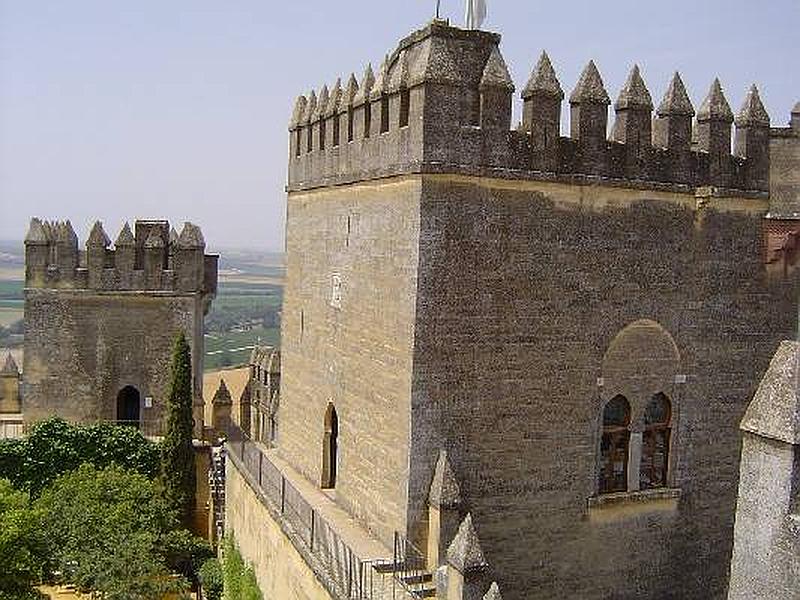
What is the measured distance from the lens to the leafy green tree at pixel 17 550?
18.0 meters

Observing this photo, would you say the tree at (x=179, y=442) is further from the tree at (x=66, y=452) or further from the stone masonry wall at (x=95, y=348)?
the stone masonry wall at (x=95, y=348)

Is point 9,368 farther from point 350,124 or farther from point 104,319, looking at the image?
point 350,124

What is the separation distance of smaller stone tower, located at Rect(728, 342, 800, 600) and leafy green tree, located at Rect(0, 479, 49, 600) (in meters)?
14.6

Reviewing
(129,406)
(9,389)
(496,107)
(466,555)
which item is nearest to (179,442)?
(129,406)

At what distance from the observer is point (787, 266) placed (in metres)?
14.5

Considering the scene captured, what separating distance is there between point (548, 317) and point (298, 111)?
782cm

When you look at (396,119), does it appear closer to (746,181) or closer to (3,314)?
(746,181)

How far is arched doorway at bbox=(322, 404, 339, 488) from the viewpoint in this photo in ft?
51.8

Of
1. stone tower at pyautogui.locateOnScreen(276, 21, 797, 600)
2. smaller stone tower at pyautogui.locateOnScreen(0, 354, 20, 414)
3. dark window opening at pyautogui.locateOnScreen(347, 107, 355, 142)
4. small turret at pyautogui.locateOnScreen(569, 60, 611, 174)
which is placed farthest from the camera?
smaller stone tower at pyautogui.locateOnScreen(0, 354, 20, 414)

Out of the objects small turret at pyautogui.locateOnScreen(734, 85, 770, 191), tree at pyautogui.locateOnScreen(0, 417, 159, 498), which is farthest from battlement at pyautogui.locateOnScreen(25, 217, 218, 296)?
small turret at pyautogui.locateOnScreen(734, 85, 770, 191)

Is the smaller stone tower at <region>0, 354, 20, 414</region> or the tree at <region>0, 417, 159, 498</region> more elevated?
the smaller stone tower at <region>0, 354, 20, 414</region>

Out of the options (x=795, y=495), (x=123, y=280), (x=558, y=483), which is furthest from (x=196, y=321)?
(x=795, y=495)

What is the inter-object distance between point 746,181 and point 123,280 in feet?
58.6

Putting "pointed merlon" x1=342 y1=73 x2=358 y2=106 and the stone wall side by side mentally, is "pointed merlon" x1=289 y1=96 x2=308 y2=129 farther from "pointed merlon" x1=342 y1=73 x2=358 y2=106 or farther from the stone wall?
the stone wall
